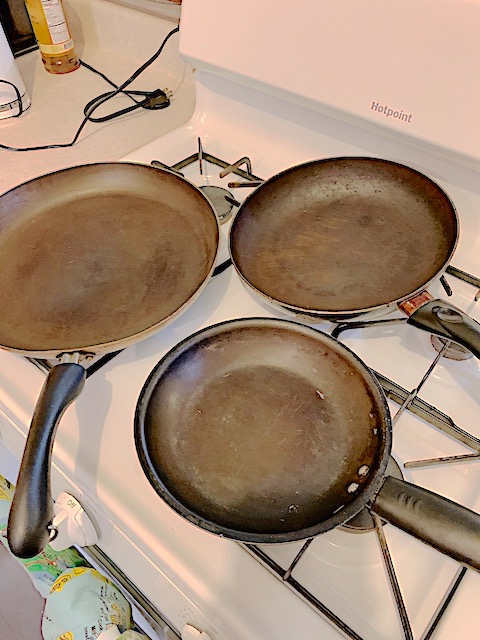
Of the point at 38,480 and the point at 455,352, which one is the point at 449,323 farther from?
the point at 38,480

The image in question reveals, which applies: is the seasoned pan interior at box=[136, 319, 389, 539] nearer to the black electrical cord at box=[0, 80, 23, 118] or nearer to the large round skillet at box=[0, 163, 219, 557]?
the large round skillet at box=[0, 163, 219, 557]

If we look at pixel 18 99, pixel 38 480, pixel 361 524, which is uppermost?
pixel 18 99

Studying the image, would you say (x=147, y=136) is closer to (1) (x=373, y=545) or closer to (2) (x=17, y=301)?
(2) (x=17, y=301)

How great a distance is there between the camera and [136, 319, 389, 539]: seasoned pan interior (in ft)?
1.30

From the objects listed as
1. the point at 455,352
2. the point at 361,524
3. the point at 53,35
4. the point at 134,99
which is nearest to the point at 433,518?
the point at 361,524

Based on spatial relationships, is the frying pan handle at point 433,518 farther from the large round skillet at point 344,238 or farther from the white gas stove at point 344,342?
the large round skillet at point 344,238

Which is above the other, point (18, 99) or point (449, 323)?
point (18, 99)

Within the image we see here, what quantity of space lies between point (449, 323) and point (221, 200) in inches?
13.5

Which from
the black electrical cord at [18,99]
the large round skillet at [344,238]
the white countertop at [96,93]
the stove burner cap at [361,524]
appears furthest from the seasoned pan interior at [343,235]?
the black electrical cord at [18,99]

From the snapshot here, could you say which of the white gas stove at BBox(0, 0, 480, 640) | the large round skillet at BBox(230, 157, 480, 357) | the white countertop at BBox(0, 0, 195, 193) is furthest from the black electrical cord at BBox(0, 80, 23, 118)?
the large round skillet at BBox(230, 157, 480, 357)

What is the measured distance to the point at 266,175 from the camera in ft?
2.27

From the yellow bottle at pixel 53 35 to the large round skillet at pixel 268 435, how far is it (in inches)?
27.8

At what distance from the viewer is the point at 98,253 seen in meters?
0.58

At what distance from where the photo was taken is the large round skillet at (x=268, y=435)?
15.1 inches
